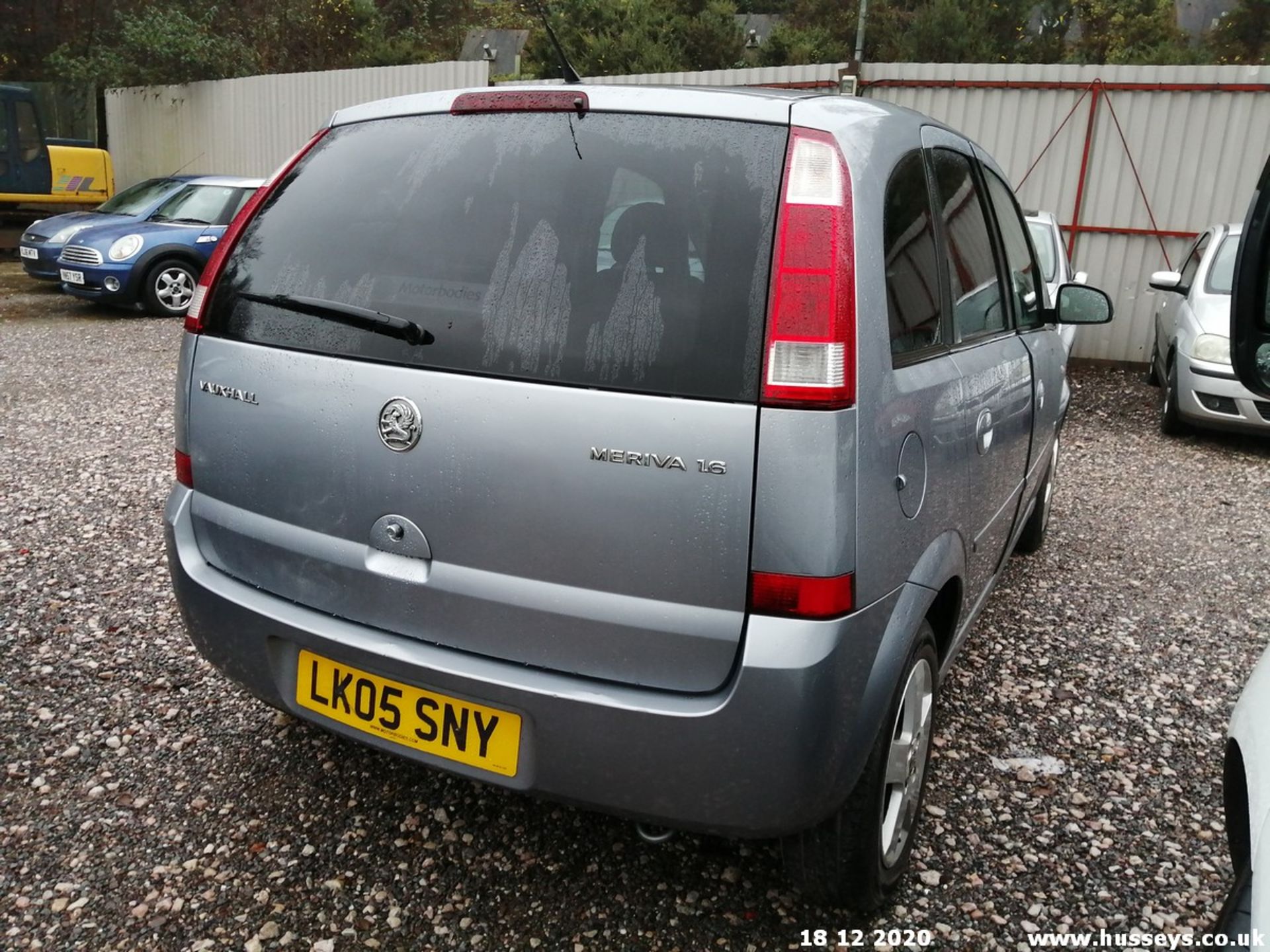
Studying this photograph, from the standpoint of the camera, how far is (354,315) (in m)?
2.06

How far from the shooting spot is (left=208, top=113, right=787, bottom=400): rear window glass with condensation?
183 cm

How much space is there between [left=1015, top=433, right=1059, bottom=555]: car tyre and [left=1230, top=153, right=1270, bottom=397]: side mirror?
2.95 metres

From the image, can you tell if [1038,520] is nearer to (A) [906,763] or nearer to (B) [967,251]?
(B) [967,251]

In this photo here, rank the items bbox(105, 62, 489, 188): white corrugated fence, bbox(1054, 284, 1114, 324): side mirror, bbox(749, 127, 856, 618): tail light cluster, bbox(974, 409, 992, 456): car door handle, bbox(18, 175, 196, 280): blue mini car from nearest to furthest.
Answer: bbox(749, 127, 856, 618): tail light cluster, bbox(974, 409, 992, 456): car door handle, bbox(1054, 284, 1114, 324): side mirror, bbox(18, 175, 196, 280): blue mini car, bbox(105, 62, 489, 188): white corrugated fence


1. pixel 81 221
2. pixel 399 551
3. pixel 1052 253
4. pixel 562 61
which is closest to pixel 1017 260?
pixel 562 61

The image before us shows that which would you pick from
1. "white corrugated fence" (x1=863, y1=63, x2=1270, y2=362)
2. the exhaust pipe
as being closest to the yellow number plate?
the exhaust pipe

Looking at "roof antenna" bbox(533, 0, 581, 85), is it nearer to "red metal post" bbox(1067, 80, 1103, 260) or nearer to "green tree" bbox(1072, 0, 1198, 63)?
"red metal post" bbox(1067, 80, 1103, 260)

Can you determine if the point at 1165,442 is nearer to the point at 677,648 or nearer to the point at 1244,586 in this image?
the point at 1244,586

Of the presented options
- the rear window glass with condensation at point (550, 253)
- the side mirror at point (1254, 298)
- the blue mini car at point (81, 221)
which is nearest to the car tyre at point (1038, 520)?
the side mirror at point (1254, 298)

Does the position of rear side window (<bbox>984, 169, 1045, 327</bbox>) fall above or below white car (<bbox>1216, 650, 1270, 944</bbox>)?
above

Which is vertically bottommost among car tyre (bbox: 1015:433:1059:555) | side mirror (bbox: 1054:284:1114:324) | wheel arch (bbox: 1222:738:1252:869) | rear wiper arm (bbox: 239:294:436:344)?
car tyre (bbox: 1015:433:1059:555)

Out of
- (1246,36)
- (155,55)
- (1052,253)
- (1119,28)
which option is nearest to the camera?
(1052,253)

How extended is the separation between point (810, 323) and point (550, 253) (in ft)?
1.75

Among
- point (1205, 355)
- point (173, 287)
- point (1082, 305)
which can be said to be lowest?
point (173, 287)
